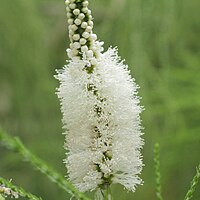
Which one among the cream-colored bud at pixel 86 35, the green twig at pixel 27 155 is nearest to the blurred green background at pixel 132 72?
the cream-colored bud at pixel 86 35

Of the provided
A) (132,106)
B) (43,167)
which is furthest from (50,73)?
(43,167)

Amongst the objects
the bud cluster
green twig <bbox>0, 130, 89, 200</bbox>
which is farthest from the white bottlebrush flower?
green twig <bbox>0, 130, 89, 200</bbox>

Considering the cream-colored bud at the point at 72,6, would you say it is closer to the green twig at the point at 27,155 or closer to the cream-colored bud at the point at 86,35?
the cream-colored bud at the point at 86,35

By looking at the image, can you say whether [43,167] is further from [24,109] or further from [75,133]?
[24,109]

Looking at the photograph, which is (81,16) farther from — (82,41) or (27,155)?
(27,155)

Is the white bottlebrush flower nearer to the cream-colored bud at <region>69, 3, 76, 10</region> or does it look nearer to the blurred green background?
the cream-colored bud at <region>69, 3, 76, 10</region>

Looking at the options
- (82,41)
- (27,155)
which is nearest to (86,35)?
(82,41)
